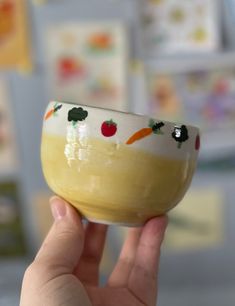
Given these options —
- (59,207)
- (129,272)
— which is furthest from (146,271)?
(59,207)

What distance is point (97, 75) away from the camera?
40.9 inches

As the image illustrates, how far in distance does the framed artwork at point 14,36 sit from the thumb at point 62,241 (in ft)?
1.67

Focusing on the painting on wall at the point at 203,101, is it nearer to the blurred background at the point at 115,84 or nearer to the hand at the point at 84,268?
the blurred background at the point at 115,84

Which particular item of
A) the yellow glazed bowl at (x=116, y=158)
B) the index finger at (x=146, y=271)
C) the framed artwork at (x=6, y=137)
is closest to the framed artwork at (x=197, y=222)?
the framed artwork at (x=6, y=137)

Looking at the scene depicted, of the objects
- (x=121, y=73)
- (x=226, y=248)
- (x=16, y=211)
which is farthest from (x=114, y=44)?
(x=226, y=248)

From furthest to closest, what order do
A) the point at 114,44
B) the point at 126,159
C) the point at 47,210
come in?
1. the point at 47,210
2. the point at 114,44
3. the point at 126,159

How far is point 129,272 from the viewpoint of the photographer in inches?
26.7

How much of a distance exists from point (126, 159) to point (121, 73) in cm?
56

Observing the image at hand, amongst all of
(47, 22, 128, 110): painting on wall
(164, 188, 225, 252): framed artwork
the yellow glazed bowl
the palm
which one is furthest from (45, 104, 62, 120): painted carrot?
(164, 188, 225, 252): framed artwork

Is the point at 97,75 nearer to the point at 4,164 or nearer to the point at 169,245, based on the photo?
the point at 4,164

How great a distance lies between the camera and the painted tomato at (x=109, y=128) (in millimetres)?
495

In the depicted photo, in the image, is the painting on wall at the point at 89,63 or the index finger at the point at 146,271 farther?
the painting on wall at the point at 89,63

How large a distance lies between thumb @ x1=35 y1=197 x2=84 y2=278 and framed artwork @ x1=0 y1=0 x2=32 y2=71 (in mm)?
509

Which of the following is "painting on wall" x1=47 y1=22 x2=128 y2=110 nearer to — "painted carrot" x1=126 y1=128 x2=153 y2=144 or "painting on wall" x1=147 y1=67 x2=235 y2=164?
"painting on wall" x1=147 y1=67 x2=235 y2=164
